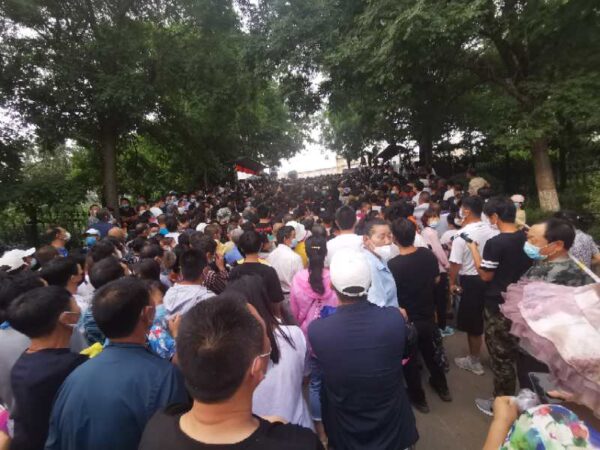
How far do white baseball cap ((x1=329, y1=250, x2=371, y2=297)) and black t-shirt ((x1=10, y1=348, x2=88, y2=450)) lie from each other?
150 cm

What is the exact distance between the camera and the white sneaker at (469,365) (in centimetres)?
404

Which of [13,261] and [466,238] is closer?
[466,238]

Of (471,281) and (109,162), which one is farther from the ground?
(109,162)

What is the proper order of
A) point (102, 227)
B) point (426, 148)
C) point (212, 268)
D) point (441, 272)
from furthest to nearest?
point (426, 148)
point (102, 227)
point (441, 272)
point (212, 268)

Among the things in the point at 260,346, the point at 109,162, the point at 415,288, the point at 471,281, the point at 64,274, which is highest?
the point at 109,162

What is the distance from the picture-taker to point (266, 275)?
329 cm

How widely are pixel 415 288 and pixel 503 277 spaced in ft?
2.45

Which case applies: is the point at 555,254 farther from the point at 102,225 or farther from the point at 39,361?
the point at 102,225

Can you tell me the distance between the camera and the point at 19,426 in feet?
6.07

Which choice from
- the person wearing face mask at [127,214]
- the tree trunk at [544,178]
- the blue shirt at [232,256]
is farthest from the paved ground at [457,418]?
the person wearing face mask at [127,214]

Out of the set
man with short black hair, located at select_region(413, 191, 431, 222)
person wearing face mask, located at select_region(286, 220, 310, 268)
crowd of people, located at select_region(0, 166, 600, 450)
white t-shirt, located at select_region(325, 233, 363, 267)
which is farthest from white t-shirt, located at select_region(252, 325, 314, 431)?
man with short black hair, located at select_region(413, 191, 431, 222)

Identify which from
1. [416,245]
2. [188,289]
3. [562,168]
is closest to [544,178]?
[562,168]

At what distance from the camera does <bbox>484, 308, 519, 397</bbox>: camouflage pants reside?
124 inches

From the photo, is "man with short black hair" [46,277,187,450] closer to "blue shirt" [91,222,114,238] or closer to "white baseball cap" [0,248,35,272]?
"white baseball cap" [0,248,35,272]
